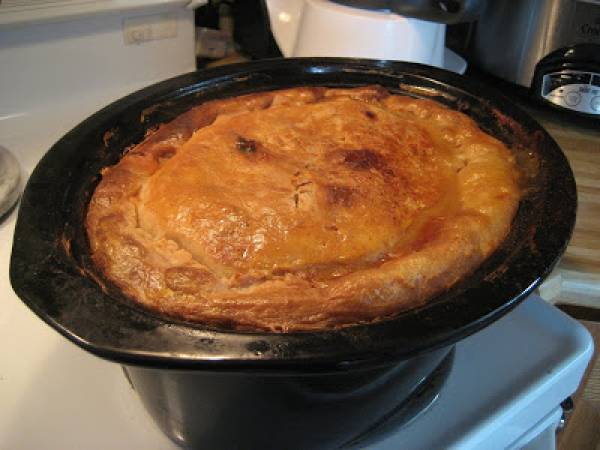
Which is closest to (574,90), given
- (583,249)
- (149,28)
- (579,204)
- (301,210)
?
(579,204)

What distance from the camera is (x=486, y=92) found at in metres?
0.78

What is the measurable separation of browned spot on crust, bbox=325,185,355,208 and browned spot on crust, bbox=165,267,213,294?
0.54ft

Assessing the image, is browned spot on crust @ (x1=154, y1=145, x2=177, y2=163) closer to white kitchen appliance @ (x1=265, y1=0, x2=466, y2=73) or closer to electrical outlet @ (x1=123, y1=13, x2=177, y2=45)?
white kitchen appliance @ (x1=265, y1=0, x2=466, y2=73)

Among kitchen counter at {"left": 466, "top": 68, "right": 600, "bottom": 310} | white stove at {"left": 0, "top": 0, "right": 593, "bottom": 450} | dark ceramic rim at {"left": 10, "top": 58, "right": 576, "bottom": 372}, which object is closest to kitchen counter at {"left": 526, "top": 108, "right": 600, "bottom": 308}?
kitchen counter at {"left": 466, "top": 68, "right": 600, "bottom": 310}

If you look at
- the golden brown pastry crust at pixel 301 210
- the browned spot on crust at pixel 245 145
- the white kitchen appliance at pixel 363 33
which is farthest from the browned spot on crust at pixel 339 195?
the white kitchen appliance at pixel 363 33

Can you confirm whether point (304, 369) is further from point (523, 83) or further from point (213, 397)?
point (523, 83)

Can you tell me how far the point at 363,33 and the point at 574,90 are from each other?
0.41 meters

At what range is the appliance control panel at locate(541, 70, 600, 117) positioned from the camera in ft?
3.43

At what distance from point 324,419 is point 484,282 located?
19cm

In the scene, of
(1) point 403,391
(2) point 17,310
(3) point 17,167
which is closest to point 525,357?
(1) point 403,391

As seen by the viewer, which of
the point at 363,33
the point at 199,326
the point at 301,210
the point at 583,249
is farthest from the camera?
the point at 363,33

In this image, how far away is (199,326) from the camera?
0.45m

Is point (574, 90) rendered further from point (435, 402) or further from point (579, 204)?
point (435, 402)

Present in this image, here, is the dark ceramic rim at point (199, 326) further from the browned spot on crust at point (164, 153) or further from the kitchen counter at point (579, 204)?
the kitchen counter at point (579, 204)
